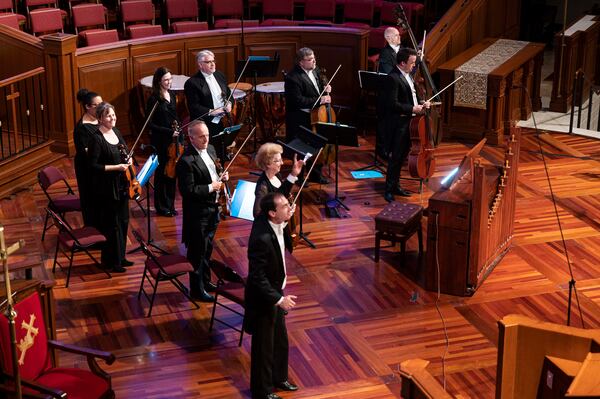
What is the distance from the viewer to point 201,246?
6.89m

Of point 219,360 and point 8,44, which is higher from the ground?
point 8,44

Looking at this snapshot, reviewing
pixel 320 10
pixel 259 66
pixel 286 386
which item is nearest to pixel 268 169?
pixel 286 386

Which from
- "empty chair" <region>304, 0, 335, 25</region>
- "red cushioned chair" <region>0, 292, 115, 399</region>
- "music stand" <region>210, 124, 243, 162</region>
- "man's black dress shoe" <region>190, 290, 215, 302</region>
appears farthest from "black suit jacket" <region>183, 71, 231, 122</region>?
"red cushioned chair" <region>0, 292, 115, 399</region>

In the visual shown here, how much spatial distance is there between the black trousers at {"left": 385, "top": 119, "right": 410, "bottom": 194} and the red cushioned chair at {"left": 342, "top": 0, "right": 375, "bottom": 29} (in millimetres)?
3142

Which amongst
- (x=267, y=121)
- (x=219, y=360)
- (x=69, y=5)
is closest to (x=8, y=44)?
(x=69, y=5)

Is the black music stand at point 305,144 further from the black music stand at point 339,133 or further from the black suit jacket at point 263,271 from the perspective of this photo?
the black suit jacket at point 263,271

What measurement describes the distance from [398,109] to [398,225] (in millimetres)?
1452

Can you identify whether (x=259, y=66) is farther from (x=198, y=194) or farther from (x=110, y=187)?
(x=198, y=194)

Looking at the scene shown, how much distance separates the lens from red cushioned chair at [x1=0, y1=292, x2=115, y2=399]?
514 centimetres

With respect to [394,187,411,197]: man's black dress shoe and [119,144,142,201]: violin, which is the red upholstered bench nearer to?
[394,187,411,197]: man's black dress shoe

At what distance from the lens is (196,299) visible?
709 centimetres

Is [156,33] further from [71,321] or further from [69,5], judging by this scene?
[71,321]

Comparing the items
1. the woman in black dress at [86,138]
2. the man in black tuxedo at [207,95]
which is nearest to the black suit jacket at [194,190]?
the woman in black dress at [86,138]

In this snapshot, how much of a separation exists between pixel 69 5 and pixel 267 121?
286 cm
